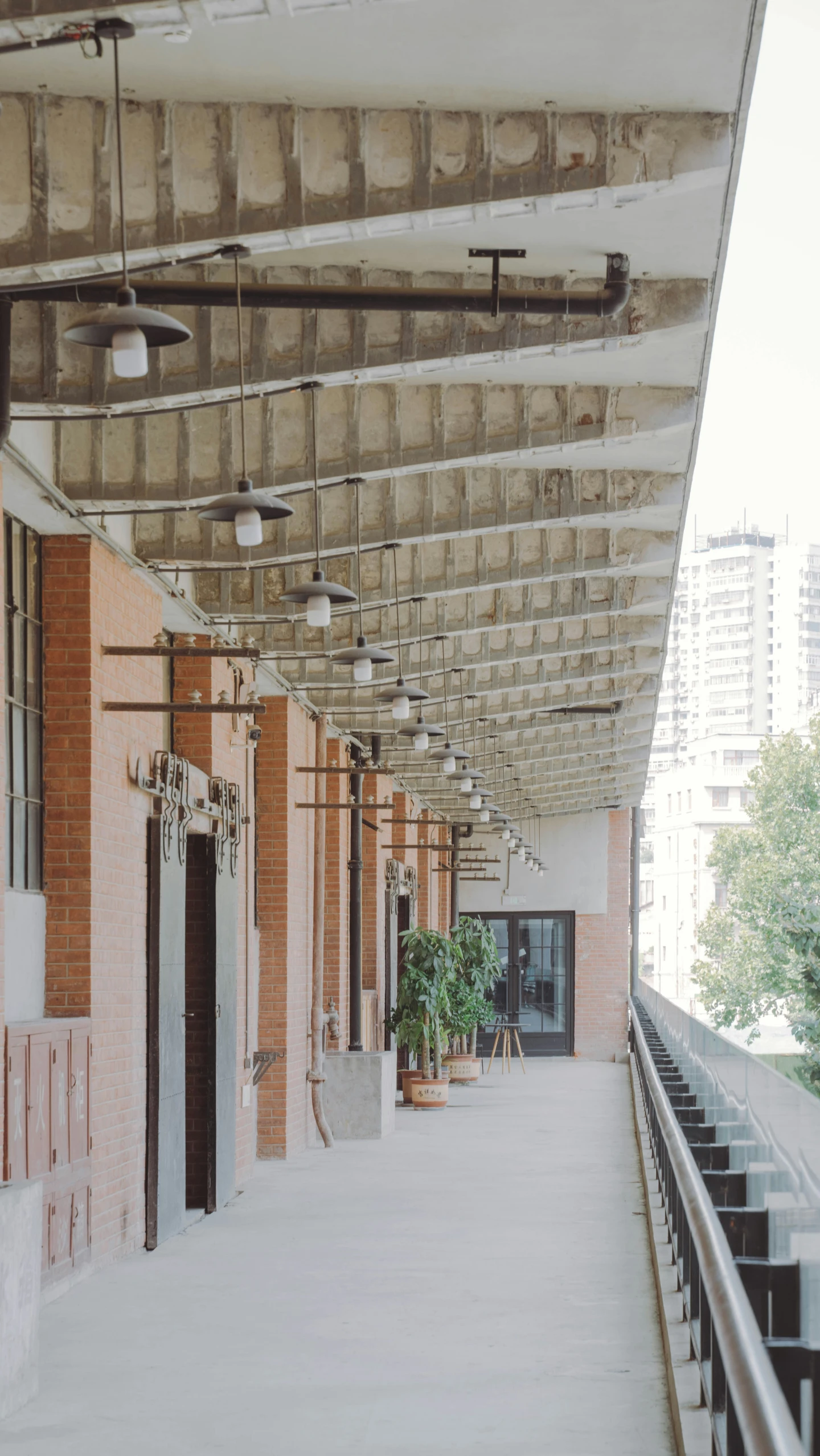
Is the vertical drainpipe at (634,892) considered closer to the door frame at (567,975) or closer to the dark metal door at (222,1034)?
the door frame at (567,975)

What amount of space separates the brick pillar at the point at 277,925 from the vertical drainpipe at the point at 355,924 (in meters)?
2.02

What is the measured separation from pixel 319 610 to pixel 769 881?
40.9 meters

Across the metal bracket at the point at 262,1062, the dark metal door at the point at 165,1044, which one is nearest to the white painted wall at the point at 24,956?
the dark metal door at the point at 165,1044

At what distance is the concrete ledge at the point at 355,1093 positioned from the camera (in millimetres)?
16969

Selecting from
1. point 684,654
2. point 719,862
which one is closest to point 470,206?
point 719,862

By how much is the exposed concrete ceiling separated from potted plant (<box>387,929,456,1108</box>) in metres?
9.86

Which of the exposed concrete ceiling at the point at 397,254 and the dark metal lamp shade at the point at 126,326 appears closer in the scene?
the dark metal lamp shade at the point at 126,326

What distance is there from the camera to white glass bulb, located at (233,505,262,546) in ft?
20.9

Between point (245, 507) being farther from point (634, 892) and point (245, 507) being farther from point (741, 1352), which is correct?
point (634, 892)

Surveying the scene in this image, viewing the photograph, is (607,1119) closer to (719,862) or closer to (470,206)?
(470,206)

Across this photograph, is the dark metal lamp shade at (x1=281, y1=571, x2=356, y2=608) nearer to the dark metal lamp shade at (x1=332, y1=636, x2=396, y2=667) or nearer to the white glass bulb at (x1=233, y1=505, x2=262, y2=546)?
the white glass bulb at (x1=233, y1=505, x2=262, y2=546)

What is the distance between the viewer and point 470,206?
20.2 feet

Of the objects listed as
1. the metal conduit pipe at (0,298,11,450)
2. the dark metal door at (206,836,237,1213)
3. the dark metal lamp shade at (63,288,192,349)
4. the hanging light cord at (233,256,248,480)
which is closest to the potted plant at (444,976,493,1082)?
the dark metal door at (206,836,237,1213)

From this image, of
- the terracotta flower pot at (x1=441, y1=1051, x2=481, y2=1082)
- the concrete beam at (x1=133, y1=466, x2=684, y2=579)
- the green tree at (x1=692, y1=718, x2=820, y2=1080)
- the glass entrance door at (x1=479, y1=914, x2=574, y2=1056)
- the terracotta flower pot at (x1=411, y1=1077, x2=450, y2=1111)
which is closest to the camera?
the concrete beam at (x1=133, y1=466, x2=684, y2=579)
